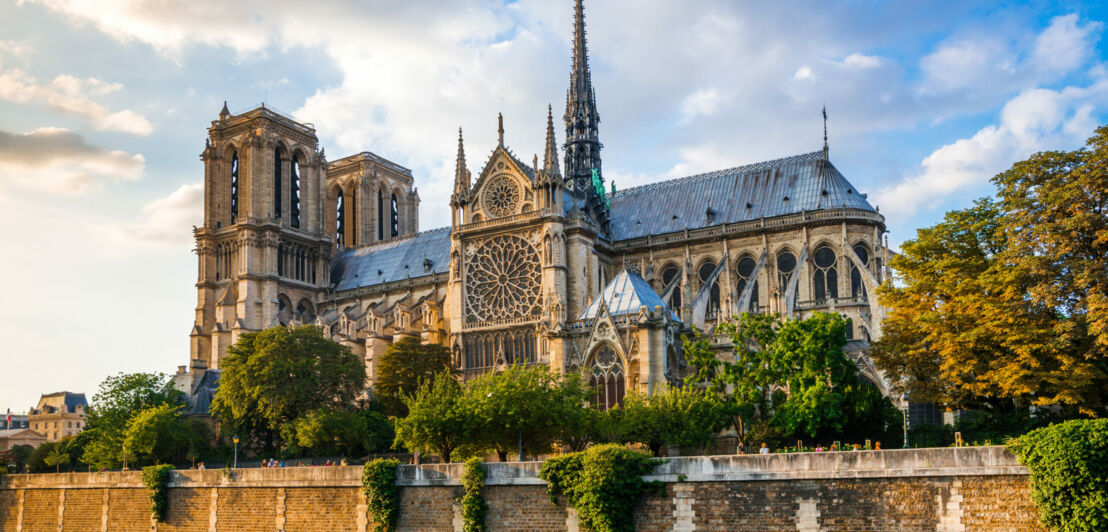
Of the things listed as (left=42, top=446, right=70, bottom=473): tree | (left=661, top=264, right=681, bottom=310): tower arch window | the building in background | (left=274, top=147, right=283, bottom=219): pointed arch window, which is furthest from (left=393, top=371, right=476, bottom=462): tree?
the building in background

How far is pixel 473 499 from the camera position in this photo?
31.9 meters

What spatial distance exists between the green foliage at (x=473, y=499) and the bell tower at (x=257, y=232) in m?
Answer: 43.2

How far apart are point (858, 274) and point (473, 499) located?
3070cm

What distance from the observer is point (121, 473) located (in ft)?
147

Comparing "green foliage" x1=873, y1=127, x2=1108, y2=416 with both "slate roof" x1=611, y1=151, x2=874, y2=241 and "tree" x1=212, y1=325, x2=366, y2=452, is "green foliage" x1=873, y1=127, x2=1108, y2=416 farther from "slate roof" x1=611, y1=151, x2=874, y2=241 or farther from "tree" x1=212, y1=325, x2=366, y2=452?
"tree" x1=212, y1=325, x2=366, y2=452

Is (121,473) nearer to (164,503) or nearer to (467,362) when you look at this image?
(164,503)

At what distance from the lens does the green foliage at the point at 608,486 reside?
29.0 m

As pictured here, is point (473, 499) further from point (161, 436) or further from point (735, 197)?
point (735, 197)

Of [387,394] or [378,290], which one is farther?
[378,290]

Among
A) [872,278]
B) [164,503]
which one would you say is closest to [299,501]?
[164,503]

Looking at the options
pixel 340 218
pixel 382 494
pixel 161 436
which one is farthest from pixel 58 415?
pixel 382 494

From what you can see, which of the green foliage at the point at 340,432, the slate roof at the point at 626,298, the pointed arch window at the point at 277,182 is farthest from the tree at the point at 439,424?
the pointed arch window at the point at 277,182

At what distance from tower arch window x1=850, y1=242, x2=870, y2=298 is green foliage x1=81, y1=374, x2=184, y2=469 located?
36874 millimetres

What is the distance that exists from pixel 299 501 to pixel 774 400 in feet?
55.9
